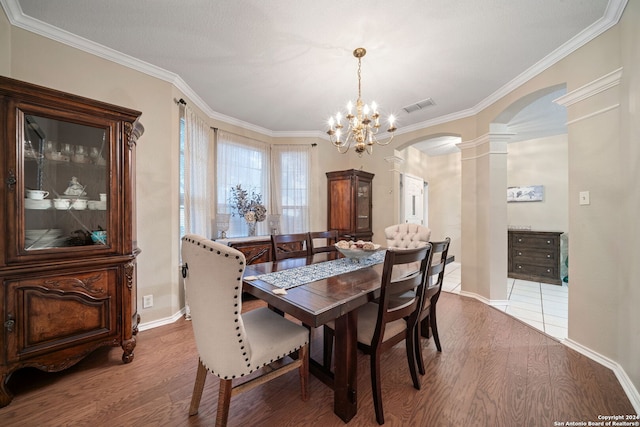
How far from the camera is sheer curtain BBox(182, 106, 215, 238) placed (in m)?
2.74

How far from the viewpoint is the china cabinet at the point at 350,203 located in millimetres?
4066

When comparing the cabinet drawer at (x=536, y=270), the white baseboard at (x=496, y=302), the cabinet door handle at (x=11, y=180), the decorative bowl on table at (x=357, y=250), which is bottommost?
the white baseboard at (x=496, y=302)

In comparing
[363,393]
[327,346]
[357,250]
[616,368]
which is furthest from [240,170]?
[616,368]

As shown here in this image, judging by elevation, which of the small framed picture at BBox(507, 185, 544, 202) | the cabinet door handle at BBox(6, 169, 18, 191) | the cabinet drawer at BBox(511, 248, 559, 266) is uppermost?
the small framed picture at BBox(507, 185, 544, 202)

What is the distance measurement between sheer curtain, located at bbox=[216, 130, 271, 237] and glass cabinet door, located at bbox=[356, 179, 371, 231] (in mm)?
1554

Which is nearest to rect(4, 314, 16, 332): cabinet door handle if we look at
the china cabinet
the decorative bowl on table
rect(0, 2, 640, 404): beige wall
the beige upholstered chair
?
rect(0, 2, 640, 404): beige wall

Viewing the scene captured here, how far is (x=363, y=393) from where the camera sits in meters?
1.53

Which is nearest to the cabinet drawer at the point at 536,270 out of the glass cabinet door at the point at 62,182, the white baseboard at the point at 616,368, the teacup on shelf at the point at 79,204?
the white baseboard at the point at 616,368

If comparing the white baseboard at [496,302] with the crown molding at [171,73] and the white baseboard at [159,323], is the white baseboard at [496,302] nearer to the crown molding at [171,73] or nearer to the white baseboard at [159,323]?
the crown molding at [171,73]

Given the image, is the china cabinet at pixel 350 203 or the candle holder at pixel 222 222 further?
the china cabinet at pixel 350 203

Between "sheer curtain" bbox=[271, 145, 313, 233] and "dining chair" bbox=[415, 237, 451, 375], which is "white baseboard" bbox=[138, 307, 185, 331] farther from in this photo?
"dining chair" bbox=[415, 237, 451, 375]

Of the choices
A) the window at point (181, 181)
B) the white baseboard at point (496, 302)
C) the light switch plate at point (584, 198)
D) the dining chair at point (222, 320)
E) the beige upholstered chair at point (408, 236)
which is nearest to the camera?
the dining chair at point (222, 320)

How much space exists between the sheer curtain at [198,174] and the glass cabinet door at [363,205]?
2345 mm

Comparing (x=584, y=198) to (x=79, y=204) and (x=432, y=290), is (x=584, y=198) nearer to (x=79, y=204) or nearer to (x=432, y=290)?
(x=432, y=290)
